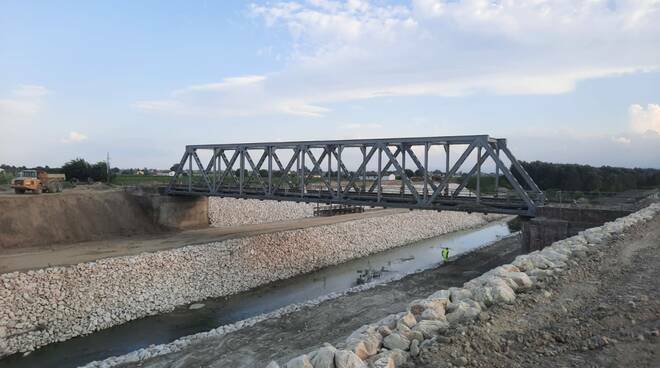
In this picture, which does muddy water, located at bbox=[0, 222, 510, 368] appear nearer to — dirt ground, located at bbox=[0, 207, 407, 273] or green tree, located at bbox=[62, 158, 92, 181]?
dirt ground, located at bbox=[0, 207, 407, 273]

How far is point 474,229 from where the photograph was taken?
5294 centimetres

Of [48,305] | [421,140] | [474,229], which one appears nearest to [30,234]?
[48,305]

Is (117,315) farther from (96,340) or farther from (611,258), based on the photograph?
(611,258)

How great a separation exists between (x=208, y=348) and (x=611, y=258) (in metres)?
12.5

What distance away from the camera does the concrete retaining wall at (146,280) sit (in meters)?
17.8

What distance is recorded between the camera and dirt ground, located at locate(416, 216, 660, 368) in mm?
5887

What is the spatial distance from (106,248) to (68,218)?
21.3 ft

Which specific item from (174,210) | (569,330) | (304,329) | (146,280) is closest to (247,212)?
(174,210)

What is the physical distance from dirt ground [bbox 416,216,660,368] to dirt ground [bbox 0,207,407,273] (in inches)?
862

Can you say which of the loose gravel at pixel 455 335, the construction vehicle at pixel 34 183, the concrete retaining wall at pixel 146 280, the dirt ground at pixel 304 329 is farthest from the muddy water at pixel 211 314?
the construction vehicle at pixel 34 183

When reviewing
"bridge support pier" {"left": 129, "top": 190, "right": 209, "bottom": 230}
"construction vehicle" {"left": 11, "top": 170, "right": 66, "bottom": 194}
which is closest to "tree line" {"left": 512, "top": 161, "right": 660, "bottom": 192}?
"bridge support pier" {"left": 129, "top": 190, "right": 209, "bottom": 230}

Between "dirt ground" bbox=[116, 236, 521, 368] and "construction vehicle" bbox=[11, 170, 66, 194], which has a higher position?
"construction vehicle" bbox=[11, 170, 66, 194]

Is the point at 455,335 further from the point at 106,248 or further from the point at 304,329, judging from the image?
the point at 106,248

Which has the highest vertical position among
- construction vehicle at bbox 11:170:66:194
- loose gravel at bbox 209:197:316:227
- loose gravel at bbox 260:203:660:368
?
construction vehicle at bbox 11:170:66:194
